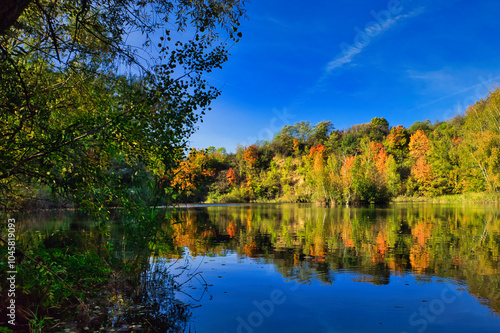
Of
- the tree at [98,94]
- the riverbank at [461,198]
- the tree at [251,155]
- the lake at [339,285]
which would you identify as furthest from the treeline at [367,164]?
the tree at [98,94]

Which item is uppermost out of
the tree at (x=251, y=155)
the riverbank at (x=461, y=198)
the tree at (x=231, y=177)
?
the tree at (x=251, y=155)

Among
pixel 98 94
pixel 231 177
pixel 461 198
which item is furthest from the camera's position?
pixel 231 177

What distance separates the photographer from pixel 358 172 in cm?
4184

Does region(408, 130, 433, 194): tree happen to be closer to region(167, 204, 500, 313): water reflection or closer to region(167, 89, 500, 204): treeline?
region(167, 89, 500, 204): treeline

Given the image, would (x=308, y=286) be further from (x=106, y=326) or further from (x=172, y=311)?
(x=106, y=326)

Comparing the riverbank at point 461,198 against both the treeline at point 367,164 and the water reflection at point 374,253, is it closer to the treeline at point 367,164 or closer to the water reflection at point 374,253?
the treeline at point 367,164

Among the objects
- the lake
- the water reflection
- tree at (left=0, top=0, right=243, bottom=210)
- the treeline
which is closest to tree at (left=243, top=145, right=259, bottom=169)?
the treeline

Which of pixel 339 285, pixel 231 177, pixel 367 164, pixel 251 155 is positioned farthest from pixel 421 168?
pixel 339 285

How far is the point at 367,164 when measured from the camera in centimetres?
4528

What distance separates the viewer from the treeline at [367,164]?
41875mm

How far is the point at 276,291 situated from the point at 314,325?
1.64 metres

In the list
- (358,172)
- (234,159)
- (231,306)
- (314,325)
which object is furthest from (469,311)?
(234,159)

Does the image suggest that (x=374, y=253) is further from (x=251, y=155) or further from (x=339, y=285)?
(x=251, y=155)

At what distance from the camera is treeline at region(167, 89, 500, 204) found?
41875 millimetres
